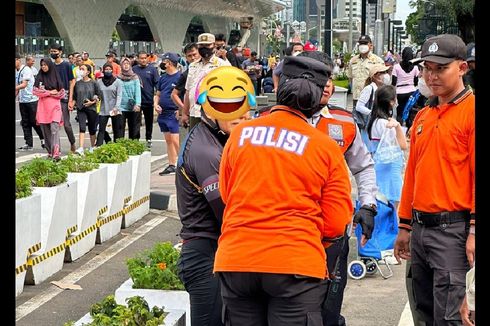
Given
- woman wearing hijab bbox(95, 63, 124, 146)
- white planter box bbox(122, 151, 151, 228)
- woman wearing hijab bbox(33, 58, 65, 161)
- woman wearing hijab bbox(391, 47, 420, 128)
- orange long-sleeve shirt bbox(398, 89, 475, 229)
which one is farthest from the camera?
woman wearing hijab bbox(391, 47, 420, 128)

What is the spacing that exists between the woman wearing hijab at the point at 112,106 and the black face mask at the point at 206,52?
5742 mm

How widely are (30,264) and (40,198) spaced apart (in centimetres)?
57

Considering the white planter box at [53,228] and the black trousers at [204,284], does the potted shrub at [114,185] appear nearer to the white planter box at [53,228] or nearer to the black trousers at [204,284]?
the white planter box at [53,228]

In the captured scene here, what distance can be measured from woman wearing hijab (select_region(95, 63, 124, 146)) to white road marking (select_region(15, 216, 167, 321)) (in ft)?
19.4

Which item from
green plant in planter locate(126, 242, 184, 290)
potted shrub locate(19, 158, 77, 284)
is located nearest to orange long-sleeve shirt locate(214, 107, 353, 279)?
green plant in planter locate(126, 242, 184, 290)

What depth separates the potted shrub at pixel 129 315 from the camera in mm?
5285

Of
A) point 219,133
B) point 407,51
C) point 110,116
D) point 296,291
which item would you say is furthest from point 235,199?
point 407,51

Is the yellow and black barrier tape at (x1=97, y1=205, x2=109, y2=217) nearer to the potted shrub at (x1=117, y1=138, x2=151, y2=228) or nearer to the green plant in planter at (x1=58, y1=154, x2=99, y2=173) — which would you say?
the green plant in planter at (x1=58, y1=154, x2=99, y2=173)

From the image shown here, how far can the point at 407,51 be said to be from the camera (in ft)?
67.7

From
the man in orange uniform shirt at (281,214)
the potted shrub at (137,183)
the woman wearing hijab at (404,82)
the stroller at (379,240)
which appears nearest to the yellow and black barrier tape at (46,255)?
the potted shrub at (137,183)

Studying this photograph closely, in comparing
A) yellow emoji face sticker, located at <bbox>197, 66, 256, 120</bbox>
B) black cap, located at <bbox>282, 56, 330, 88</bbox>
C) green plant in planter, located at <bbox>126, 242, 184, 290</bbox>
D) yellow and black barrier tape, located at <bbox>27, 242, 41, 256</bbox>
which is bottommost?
yellow and black barrier tape, located at <bbox>27, 242, 41, 256</bbox>

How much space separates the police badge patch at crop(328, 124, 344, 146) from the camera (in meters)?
5.33
